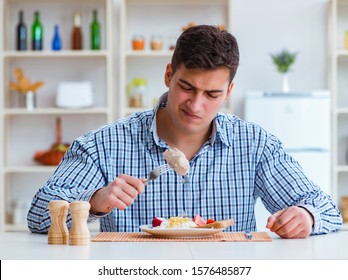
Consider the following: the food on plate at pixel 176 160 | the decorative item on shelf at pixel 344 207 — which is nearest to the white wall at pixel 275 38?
the decorative item on shelf at pixel 344 207

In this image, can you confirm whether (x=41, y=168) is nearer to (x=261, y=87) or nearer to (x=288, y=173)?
(x=261, y=87)

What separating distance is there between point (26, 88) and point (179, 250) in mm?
4463

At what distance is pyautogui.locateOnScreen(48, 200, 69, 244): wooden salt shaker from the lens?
194 cm

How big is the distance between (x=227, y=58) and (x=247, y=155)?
40 cm

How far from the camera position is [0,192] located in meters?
5.93

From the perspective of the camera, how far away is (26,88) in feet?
19.7

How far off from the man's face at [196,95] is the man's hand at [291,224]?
441mm

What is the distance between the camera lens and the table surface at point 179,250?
5.34 feet

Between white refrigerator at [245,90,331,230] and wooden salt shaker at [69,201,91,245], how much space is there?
3.90 meters

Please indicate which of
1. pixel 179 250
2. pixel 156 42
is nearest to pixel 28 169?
pixel 156 42

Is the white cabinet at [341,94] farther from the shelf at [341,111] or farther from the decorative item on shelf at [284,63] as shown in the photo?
the decorative item on shelf at [284,63]

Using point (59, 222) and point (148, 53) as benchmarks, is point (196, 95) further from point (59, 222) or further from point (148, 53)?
point (148, 53)

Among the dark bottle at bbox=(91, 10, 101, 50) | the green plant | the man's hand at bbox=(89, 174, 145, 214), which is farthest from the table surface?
the dark bottle at bbox=(91, 10, 101, 50)
